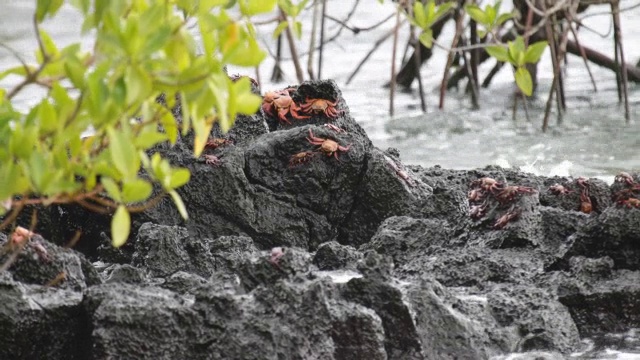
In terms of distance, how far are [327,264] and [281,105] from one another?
872 millimetres

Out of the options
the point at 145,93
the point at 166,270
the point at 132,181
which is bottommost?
the point at 166,270

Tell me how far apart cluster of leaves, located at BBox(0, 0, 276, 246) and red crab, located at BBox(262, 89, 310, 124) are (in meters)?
1.66

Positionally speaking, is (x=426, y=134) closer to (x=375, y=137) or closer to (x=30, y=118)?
(x=375, y=137)

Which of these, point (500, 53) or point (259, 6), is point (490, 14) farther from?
point (259, 6)

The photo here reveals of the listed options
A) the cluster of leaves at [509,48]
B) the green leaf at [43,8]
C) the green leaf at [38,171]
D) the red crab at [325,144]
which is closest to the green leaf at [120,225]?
the green leaf at [38,171]

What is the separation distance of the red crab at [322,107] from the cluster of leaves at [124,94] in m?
1.57

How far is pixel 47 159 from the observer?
5.34ft

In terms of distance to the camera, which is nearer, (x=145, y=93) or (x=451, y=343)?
(x=145, y=93)

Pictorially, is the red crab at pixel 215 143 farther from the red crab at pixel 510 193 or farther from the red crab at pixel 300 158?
the red crab at pixel 510 193

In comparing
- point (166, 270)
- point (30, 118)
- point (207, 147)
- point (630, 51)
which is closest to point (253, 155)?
point (207, 147)

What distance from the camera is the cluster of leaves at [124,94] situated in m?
1.51

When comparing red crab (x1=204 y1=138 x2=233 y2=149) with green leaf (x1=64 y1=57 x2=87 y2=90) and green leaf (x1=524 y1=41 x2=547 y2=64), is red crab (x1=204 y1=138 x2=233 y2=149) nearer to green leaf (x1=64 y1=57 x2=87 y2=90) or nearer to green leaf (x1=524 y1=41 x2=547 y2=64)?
green leaf (x1=524 y1=41 x2=547 y2=64)

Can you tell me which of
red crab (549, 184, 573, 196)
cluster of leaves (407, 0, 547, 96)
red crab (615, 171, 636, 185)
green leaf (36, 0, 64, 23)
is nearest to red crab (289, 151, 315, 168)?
cluster of leaves (407, 0, 547, 96)

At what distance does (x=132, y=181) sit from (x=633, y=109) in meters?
6.46
